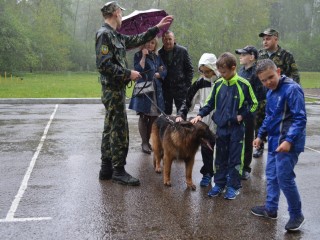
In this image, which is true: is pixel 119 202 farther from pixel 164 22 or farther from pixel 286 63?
pixel 286 63

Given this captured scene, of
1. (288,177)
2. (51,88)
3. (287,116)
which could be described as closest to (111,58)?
(287,116)

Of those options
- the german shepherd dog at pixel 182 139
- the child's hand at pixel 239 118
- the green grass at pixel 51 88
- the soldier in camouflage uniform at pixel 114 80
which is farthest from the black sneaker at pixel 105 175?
the green grass at pixel 51 88

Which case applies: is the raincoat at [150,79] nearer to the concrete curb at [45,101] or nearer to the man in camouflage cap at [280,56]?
the man in camouflage cap at [280,56]

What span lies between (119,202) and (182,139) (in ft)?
3.33

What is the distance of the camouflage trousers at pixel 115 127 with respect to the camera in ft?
15.7

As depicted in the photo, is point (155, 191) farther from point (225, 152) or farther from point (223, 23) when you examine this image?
point (223, 23)

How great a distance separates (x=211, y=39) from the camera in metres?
43.1

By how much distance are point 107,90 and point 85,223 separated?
5.63ft

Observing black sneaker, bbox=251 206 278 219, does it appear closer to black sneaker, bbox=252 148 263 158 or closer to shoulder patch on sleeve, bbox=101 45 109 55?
shoulder patch on sleeve, bbox=101 45 109 55

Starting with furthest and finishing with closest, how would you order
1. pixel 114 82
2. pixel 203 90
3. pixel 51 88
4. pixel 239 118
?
1. pixel 51 88
2. pixel 203 90
3. pixel 114 82
4. pixel 239 118

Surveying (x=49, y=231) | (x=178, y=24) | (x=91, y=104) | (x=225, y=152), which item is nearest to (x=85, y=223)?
(x=49, y=231)

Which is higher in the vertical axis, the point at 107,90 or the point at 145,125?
the point at 107,90

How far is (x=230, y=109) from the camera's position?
4.34 m

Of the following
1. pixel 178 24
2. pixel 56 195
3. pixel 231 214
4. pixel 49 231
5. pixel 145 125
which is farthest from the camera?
pixel 178 24
